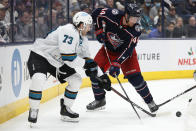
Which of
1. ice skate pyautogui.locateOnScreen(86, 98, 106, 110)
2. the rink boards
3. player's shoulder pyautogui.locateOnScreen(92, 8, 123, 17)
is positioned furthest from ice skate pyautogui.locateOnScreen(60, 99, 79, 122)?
player's shoulder pyautogui.locateOnScreen(92, 8, 123, 17)

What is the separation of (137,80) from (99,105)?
61 centimetres

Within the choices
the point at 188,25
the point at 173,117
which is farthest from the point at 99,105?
the point at 188,25

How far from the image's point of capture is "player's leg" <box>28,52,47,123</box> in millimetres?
3715

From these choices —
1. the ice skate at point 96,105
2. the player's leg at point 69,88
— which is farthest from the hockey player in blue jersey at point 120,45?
the player's leg at point 69,88

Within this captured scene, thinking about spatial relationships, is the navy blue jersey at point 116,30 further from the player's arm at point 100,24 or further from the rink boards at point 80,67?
the rink boards at point 80,67

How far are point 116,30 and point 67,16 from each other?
241cm

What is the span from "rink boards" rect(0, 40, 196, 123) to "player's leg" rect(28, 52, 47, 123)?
0.34 m

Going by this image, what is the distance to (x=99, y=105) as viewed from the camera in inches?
189

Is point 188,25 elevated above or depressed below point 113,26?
below

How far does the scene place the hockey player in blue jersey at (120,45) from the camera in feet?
14.2

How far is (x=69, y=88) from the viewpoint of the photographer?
405 cm

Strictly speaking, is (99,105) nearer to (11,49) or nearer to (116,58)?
(116,58)

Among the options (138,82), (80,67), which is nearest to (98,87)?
(138,82)

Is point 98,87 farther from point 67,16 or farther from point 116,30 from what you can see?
point 67,16
